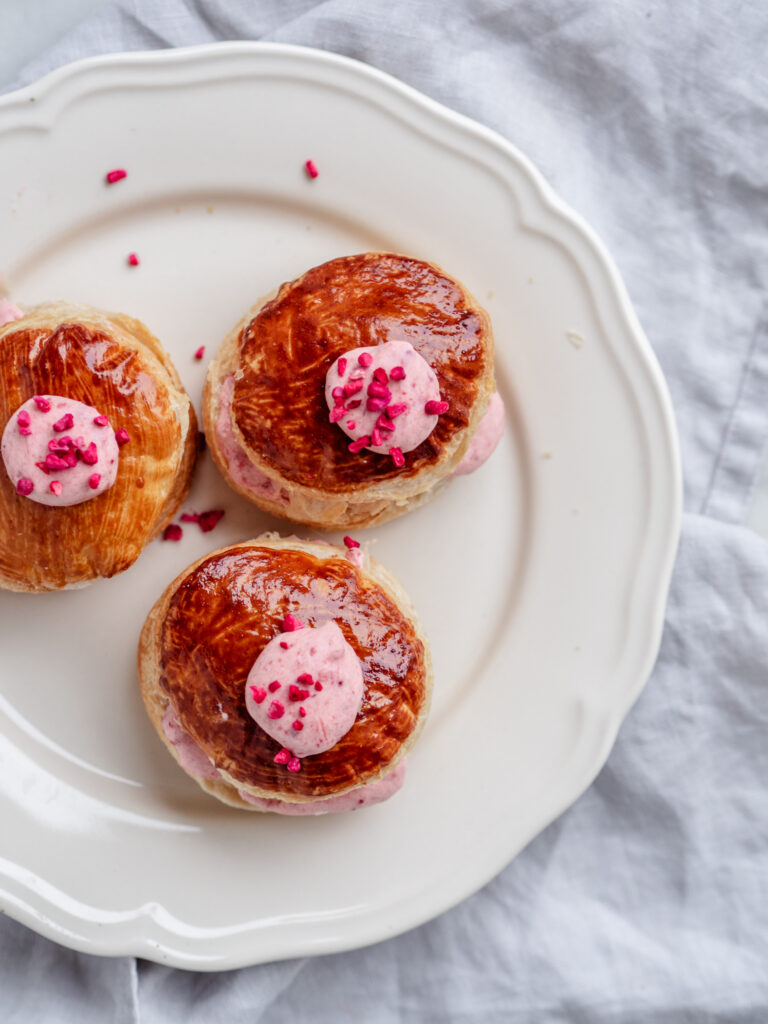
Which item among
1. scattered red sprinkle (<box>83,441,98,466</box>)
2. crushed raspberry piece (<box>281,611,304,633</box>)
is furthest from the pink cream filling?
scattered red sprinkle (<box>83,441,98,466</box>)

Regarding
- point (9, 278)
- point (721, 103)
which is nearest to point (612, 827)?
point (721, 103)

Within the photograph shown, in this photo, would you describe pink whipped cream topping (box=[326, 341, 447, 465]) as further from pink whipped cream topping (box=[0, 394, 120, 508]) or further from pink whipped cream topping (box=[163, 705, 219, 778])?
pink whipped cream topping (box=[163, 705, 219, 778])

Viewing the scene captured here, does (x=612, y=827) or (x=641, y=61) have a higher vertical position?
(x=641, y=61)

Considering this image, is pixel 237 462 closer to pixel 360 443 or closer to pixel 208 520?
pixel 208 520

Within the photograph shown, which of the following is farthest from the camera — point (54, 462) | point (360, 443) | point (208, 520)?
point (208, 520)

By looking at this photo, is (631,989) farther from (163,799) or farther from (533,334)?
(533,334)

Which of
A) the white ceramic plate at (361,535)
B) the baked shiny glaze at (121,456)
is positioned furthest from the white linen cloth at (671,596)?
the baked shiny glaze at (121,456)

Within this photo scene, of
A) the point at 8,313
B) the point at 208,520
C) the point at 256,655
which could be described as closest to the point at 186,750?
the point at 256,655
